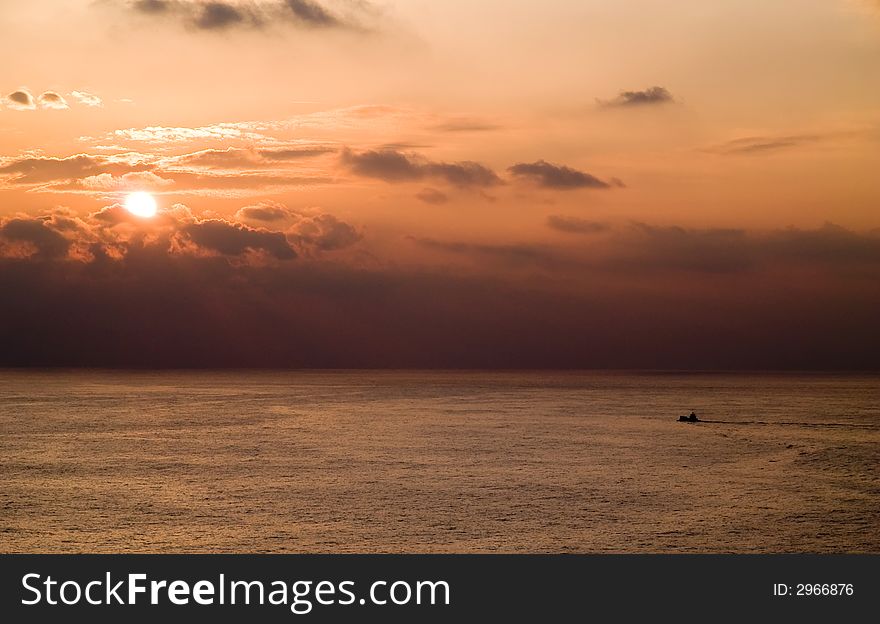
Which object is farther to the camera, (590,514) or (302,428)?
(302,428)

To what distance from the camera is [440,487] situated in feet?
161

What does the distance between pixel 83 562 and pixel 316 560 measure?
7.69 m

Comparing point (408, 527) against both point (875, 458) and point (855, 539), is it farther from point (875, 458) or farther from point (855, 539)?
point (875, 458)

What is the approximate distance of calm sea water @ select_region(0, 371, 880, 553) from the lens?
35.8m

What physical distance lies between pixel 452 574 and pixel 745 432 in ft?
227

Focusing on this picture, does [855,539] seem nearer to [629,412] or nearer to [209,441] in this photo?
[209,441]

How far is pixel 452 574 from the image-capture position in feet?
82.5

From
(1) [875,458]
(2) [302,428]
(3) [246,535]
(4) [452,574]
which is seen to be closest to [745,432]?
(1) [875,458]

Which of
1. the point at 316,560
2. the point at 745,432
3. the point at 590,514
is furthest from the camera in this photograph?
the point at 745,432

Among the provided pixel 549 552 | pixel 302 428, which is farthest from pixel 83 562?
pixel 302 428

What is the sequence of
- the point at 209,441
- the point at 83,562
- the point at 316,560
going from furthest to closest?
the point at 209,441 → the point at 316,560 → the point at 83,562

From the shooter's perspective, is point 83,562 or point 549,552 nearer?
point 83,562

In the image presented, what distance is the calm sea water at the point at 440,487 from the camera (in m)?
35.8

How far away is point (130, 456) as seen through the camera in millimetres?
65500
